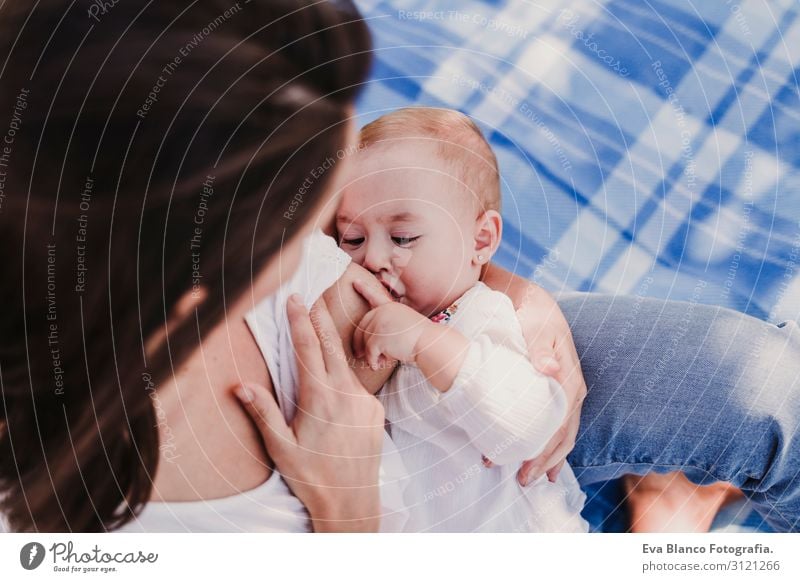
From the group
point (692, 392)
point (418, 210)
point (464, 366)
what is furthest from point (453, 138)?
point (692, 392)

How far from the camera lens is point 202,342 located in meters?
0.59

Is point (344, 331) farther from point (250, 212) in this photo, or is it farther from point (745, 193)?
point (745, 193)

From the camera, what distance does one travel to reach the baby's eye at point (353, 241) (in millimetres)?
571

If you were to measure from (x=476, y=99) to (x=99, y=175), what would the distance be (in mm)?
293

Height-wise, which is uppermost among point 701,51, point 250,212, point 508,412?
point 701,51

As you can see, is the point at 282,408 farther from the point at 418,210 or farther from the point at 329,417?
the point at 418,210

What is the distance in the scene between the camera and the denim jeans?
2.04ft

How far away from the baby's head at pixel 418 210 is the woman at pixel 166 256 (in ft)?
0.09

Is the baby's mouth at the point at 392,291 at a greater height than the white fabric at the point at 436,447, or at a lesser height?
greater

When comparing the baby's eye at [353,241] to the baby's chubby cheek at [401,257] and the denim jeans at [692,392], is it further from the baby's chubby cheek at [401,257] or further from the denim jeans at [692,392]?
the denim jeans at [692,392]

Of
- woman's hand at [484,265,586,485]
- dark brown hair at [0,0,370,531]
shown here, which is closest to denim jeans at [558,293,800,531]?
woman's hand at [484,265,586,485]

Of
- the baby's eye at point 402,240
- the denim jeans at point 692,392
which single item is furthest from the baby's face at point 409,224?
the denim jeans at point 692,392

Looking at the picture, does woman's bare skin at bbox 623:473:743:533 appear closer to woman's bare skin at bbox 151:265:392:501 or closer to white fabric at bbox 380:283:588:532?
white fabric at bbox 380:283:588:532
